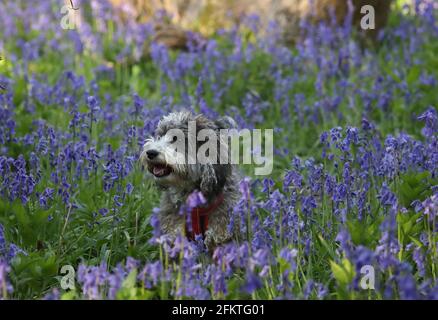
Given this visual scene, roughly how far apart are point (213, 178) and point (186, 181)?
0.65 ft

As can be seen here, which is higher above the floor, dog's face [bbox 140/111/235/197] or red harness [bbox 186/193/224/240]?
dog's face [bbox 140/111/235/197]

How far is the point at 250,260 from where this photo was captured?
3377 mm

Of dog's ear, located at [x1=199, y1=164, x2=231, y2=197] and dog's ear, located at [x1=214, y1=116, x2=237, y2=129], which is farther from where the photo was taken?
dog's ear, located at [x1=214, y1=116, x2=237, y2=129]

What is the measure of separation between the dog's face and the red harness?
0.23 ft

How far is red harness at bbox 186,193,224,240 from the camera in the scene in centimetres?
459

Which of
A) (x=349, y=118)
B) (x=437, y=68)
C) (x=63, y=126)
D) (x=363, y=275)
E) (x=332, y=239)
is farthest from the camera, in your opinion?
(x=437, y=68)

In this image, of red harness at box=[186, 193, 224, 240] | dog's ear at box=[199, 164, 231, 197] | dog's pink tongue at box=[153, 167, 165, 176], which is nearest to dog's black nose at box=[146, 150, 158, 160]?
dog's pink tongue at box=[153, 167, 165, 176]

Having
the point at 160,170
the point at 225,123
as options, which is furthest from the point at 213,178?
the point at 225,123

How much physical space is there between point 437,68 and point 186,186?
14.7 feet

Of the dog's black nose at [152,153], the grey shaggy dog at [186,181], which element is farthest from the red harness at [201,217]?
the dog's black nose at [152,153]

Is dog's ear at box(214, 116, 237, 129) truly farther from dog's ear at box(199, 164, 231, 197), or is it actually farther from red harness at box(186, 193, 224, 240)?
red harness at box(186, 193, 224, 240)

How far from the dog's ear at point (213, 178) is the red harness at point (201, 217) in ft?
0.21
